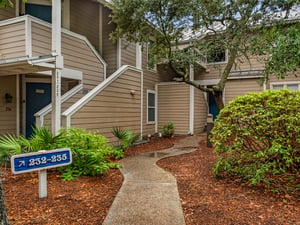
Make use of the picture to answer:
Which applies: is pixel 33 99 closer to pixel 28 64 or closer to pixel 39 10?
pixel 28 64

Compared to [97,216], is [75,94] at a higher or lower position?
higher

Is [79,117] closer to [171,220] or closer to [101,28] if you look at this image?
[171,220]

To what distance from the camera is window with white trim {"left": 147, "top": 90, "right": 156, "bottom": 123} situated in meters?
11.2

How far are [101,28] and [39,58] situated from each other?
16.6ft

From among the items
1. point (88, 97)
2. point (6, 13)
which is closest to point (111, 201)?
point (88, 97)

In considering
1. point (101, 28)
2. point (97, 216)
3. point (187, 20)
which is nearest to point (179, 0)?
point (187, 20)

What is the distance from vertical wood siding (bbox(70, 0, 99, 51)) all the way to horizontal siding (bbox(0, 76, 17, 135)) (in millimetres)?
3158

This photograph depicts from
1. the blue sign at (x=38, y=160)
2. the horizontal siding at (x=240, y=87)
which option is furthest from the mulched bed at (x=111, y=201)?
the horizontal siding at (x=240, y=87)

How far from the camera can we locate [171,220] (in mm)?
2740

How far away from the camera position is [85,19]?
9305mm

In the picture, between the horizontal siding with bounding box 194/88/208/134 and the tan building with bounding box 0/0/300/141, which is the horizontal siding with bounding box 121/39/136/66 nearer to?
the tan building with bounding box 0/0/300/141

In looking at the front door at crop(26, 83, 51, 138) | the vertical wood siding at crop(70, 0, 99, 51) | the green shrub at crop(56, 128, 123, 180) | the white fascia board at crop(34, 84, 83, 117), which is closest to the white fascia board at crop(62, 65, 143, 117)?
the white fascia board at crop(34, 84, 83, 117)

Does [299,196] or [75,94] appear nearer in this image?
[299,196]

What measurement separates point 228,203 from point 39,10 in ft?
26.9
